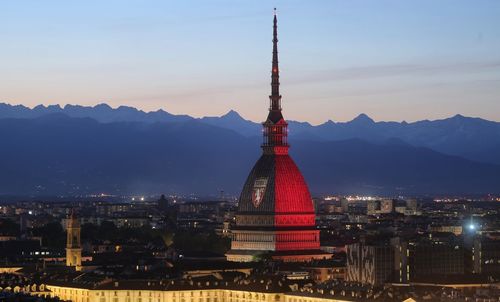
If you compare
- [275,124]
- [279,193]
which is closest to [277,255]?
[279,193]

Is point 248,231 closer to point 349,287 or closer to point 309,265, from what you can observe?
point 309,265

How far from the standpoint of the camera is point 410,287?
108m

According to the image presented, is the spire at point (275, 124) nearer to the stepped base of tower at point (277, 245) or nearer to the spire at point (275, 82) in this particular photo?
the spire at point (275, 82)

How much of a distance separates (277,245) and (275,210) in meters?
3.51

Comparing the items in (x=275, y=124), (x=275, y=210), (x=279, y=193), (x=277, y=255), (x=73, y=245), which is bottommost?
(x=277, y=255)

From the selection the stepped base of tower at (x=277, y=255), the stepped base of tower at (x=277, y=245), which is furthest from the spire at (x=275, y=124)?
the stepped base of tower at (x=277, y=255)

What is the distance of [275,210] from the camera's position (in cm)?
15775

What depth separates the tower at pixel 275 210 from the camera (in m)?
157

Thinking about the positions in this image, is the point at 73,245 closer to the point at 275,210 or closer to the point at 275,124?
the point at 275,210

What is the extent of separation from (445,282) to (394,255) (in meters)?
13.5

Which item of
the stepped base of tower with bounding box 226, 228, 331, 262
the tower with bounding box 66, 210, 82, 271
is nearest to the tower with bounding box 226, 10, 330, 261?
the stepped base of tower with bounding box 226, 228, 331, 262

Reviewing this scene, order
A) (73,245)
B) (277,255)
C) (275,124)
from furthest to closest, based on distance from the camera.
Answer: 1. (275,124)
2. (277,255)
3. (73,245)

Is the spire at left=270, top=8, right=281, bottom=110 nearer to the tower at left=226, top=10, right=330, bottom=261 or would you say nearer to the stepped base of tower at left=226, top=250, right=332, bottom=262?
the tower at left=226, top=10, right=330, bottom=261

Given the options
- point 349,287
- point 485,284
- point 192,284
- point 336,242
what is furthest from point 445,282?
point 336,242
